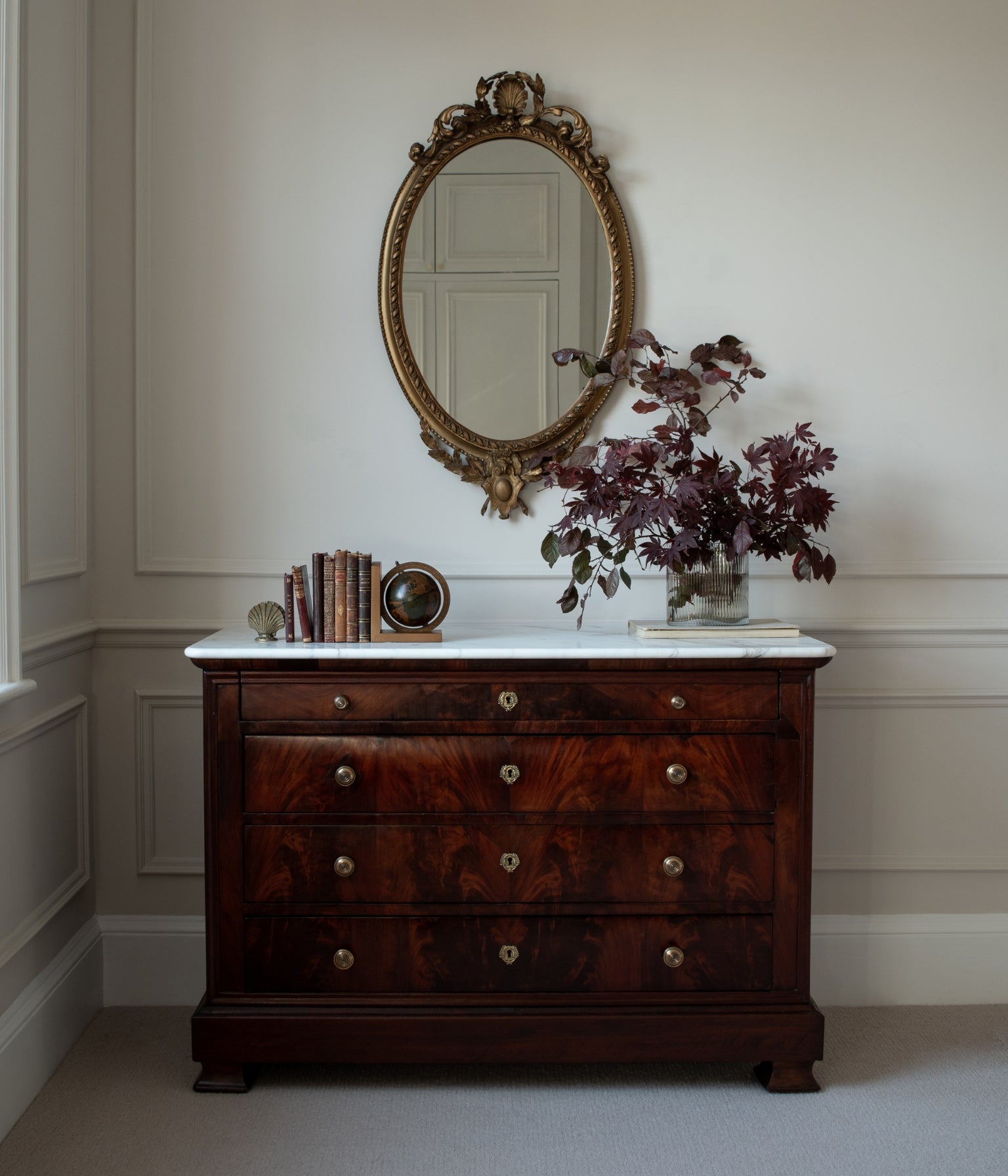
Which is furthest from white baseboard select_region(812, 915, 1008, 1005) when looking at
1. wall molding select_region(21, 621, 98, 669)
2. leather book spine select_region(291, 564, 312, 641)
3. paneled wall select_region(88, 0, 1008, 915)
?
wall molding select_region(21, 621, 98, 669)

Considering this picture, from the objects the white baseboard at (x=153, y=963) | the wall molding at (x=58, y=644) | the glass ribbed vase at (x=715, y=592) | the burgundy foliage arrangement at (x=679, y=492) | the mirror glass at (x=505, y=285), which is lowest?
the white baseboard at (x=153, y=963)

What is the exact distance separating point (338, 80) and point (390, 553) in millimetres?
1294

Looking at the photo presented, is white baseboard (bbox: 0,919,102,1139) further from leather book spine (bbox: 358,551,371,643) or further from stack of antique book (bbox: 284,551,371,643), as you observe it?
leather book spine (bbox: 358,551,371,643)

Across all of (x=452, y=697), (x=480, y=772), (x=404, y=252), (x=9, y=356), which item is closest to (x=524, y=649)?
(x=452, y=697)

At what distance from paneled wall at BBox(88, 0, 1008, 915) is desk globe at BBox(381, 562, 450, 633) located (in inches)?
13.1

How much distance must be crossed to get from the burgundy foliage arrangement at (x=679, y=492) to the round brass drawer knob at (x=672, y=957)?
0.81 meters

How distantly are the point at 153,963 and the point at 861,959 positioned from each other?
2.01m

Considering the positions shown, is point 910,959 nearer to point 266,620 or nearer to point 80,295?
point 266,620

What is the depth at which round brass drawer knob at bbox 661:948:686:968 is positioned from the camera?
2.37 metres

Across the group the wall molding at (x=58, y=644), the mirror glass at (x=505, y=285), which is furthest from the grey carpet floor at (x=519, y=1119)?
the mirror glass at (x=505, y=285)

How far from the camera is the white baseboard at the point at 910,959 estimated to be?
2.90 m

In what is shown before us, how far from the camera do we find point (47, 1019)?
247 cm

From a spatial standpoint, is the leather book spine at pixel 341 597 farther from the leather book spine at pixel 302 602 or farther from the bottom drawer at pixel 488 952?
the bottom drawer at pixel 488 952

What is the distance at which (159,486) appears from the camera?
2830 millimetres
